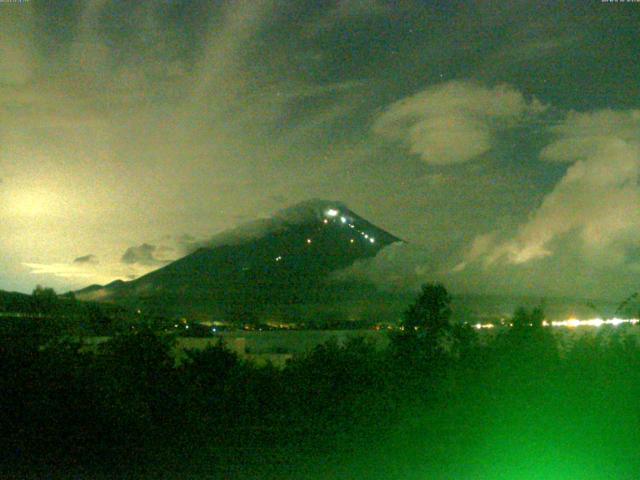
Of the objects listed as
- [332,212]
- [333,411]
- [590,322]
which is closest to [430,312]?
[590,322]

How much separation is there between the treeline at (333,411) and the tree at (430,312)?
2283 mm

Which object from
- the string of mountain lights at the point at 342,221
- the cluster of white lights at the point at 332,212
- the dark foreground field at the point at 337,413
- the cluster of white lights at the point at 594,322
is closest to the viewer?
the dark foreground field at the point at 337,413

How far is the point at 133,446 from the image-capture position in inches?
322

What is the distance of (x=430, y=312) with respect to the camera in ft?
44.1

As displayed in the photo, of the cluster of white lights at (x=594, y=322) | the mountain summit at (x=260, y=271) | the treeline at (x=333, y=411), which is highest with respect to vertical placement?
the mountain summit at (x=260, y=271)

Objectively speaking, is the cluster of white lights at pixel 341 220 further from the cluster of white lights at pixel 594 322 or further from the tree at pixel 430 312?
the cluster of white lights at pixel 594 322

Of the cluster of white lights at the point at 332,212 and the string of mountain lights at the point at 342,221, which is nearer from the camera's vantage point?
the string of mountain lights at the point at 342,221

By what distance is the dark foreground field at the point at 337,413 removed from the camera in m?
7.63

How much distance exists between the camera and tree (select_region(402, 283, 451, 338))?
12938 millimetres

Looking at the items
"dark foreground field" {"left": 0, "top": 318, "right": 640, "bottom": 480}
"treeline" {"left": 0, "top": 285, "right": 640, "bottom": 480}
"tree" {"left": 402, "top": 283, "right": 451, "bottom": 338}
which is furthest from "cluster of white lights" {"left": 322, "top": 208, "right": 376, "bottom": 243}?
"dark foreground field" {"left": 0, "top": 318, "right": 640, "bottom": 480}

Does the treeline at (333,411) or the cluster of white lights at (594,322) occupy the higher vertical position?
the cluster of white lights at (594,322)

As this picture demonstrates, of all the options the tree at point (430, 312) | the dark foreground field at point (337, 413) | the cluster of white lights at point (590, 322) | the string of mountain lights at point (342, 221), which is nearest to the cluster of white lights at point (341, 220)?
the string of mountain lights at point (342, 221)

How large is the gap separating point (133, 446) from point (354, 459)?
2634 millimetres

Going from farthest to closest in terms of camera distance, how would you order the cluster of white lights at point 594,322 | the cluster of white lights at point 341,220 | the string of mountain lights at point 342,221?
the cluster of white lights at point 341,220 → the string of mountain lights at point 342,221 → the cluster of white lights at point 594,322
